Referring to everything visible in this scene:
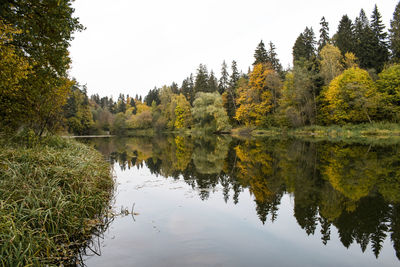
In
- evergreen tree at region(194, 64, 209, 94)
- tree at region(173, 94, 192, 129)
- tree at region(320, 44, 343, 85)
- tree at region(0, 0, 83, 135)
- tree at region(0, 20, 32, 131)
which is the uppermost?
evergreen tree at region(194, 64, 209, 94)

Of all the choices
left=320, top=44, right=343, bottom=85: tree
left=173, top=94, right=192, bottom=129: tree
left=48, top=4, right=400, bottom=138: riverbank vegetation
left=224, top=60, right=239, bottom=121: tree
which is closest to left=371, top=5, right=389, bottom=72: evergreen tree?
left=48, top=4, right=400, bottom=138: riverbank vegetation

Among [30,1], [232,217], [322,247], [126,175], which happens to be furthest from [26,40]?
[322,247]

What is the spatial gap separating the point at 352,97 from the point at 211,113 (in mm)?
23438

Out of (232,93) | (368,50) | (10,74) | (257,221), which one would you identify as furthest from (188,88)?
(257,221)

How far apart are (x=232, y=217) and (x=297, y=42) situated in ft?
161

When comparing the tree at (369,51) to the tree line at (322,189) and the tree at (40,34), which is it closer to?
the tree line at (322,189)

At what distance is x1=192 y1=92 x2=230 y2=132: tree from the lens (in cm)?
4603

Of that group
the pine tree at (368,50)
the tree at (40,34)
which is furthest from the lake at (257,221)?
the pine tree at (368,50)

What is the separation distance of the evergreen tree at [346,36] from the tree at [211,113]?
24295 mm

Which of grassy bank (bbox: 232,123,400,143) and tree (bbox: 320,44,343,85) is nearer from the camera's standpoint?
grassy bank (bbox: 232,123,400,143)

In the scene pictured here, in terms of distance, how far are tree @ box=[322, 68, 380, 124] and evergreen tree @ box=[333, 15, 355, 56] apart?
12150mm

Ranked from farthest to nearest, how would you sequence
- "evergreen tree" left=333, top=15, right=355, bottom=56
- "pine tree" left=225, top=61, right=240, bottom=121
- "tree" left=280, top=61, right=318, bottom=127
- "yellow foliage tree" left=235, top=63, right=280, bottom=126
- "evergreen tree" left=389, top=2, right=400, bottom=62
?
"pine tree" left=225, top=61, right=240, bottom=121 < "evergreen tree" left=333, top=15, right=355, bottom=56 < "yellow foliage tree" left=235, top=63, right=280, bottom=126 < "evergreen tree" left=389, top=2, right=400, bottom=62 < "tree" left=280, top=61, right=318, bottom=127

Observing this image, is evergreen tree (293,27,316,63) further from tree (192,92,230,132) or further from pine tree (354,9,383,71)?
tree (192,92,230,132)

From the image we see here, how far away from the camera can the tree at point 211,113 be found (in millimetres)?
46031
